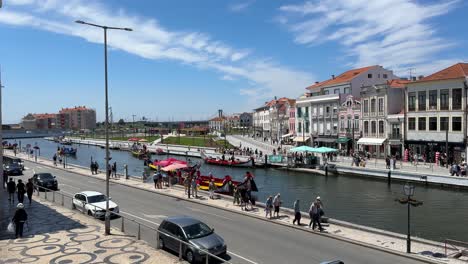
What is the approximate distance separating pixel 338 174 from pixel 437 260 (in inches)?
1451

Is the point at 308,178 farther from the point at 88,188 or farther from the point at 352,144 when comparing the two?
the point at 88,188

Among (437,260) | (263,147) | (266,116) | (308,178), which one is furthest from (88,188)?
(266,116)

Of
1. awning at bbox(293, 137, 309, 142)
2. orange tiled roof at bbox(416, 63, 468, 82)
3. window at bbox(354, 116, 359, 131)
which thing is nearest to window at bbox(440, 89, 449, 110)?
orange tiled roof at bbox(416, 63, 468, 82)

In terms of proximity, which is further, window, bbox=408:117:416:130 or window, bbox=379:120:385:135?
window, bbox=379:120:385:135

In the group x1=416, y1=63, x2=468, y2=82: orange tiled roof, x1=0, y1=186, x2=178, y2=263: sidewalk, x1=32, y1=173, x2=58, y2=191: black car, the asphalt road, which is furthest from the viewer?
x1=416, y1=63, x2=468, y2=82: orange tiled roof

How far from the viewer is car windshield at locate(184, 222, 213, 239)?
645 inches

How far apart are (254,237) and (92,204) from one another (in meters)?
10.6

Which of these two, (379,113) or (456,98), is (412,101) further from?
(456,98)

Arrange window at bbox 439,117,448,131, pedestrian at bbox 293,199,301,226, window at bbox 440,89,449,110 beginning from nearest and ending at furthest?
pedestrian at bbox 293,199,301,226 < window at bbox 439,117,448,131 < window at bbox 440,89,449,110

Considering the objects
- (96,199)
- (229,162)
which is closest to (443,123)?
(229,162)

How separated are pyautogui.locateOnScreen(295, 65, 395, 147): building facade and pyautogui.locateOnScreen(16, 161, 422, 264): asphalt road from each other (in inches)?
1897

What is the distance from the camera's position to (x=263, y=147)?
84500 millimetres

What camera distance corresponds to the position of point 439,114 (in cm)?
5175

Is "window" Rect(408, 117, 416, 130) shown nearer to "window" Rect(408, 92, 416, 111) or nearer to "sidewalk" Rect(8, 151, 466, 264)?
"window" Rect(408, 92, 416, 111)
